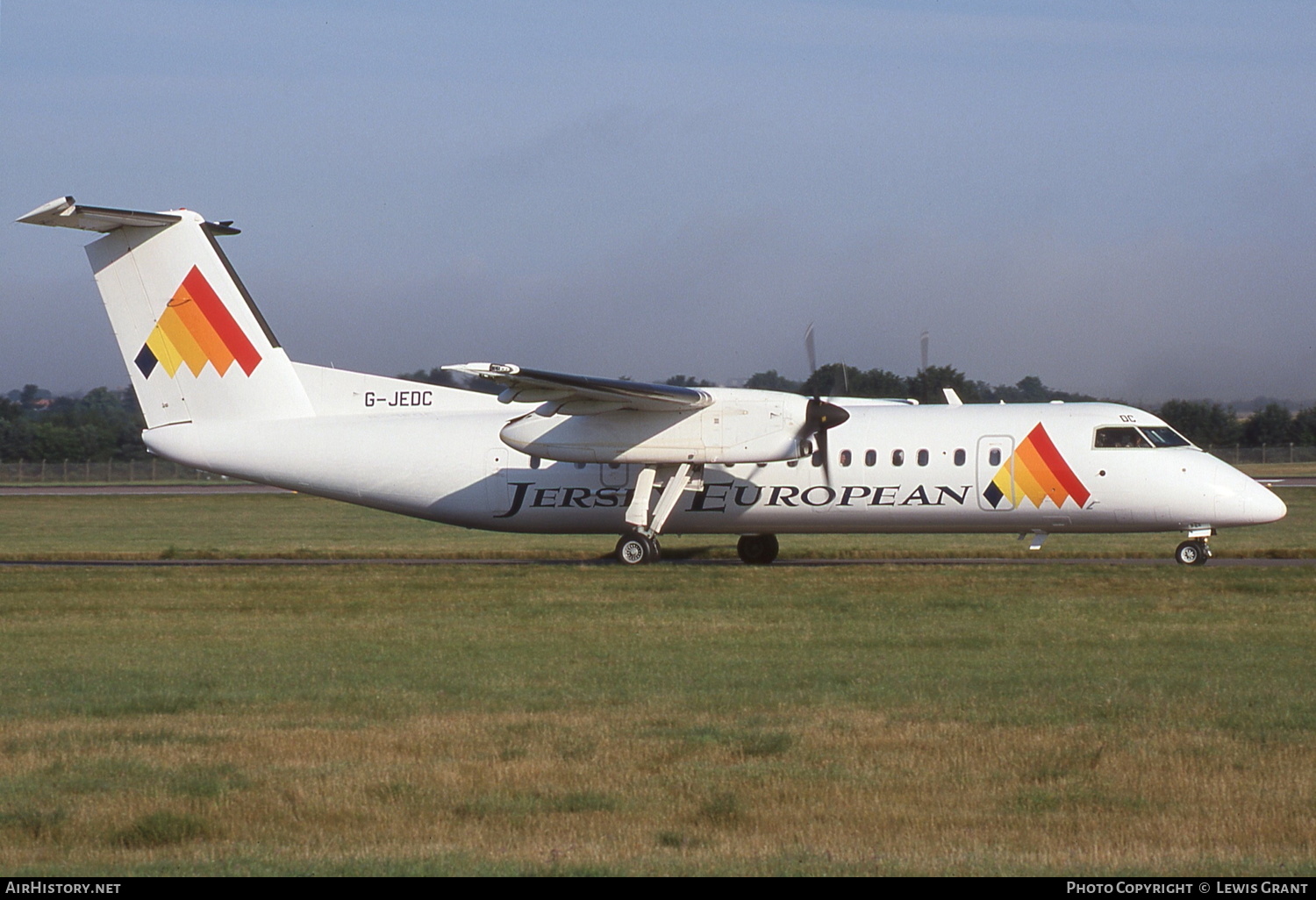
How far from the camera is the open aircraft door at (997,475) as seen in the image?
22219mm

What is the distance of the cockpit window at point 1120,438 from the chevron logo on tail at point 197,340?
14.6 metres

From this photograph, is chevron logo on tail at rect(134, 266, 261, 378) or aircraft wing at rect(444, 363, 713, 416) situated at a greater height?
chevron logo on tail at rect(134, 266, 261, 378)

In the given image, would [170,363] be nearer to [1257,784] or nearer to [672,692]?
[672,692]

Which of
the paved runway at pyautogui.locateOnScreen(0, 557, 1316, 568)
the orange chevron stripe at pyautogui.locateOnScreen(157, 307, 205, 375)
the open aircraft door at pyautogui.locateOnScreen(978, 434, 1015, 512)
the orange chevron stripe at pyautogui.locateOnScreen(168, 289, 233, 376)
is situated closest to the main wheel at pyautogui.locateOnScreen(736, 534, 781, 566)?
the paved runway at pyautogui.locateOnScreen(0, 557, 1316, 568)

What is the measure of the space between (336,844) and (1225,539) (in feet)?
92.3

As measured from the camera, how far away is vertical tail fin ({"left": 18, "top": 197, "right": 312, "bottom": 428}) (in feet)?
75.4

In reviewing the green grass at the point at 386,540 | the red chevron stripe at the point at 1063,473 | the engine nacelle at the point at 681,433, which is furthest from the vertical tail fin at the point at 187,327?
the red chevron stripe at the point at 1063,473

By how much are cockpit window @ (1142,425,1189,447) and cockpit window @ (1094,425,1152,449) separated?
0.13 metres

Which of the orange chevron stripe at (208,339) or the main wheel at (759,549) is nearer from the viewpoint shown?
the orange chevron stripe at (208,339)

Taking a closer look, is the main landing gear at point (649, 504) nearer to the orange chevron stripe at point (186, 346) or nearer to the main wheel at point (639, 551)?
the main wheel at point (639, 551)

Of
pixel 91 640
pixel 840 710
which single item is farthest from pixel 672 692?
pixel 91 640

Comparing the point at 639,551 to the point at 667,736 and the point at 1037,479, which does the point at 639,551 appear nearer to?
the point at 1037,479

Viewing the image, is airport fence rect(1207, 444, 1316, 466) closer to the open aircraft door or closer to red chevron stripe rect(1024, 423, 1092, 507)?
red chevron stripe rect(1024, 423, 1092, 507)

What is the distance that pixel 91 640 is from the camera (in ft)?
49.1
